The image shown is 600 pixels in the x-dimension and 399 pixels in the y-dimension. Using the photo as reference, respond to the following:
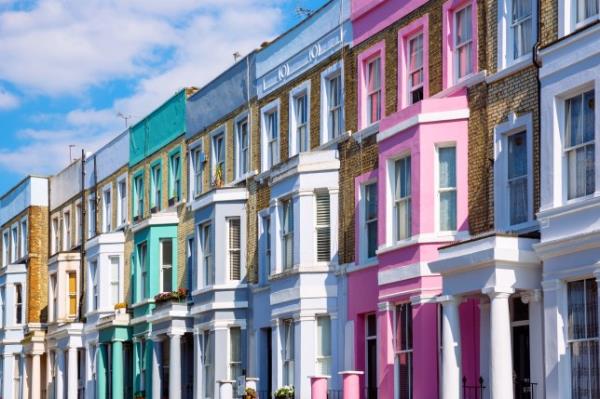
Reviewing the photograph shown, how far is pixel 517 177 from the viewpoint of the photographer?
26391 millimetres

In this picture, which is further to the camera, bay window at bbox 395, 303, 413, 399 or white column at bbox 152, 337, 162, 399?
white column at bbox 152, 337, 162, 399

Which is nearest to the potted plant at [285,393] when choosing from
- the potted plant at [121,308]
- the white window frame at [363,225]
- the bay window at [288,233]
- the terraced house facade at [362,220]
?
the terraced house facade at [362,220]

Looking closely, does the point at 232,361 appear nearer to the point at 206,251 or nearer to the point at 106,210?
the point at 206,251

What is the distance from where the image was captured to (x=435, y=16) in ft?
→ 97.6

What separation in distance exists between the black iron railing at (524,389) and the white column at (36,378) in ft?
108

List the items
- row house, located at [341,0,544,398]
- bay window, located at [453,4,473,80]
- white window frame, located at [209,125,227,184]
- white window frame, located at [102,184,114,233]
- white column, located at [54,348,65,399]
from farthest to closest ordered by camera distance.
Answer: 1. white column, located at [54,348,65,399]
2. white window frame, located at [102,184,114,233]
3. white window frame, located at [209,125,227,184]
4. bay window, located at [453,4,473,80]
5. row house, located at [341,0,544,398]

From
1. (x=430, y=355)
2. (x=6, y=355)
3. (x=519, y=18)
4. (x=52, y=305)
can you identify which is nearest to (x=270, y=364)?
(x=430, y=355)

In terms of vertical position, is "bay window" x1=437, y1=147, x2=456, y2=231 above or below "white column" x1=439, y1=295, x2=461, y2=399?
above

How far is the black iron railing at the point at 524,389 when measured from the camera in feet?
80.8

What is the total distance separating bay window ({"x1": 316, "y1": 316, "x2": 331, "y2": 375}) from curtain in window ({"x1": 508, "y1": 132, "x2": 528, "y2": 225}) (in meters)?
8.28

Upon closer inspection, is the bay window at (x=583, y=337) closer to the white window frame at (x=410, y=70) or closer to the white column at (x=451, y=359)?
the white column at (x=451, y=359)

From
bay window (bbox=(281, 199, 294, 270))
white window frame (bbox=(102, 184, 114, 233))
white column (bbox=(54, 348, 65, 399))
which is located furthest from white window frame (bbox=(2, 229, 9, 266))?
bay window (bbox=(281, 199, 294, 270))

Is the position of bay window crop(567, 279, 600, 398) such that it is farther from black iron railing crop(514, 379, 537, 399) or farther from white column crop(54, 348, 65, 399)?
white column crop(54, 348, 65, 399)

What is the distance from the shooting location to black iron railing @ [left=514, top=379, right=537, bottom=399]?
24.6 meters
